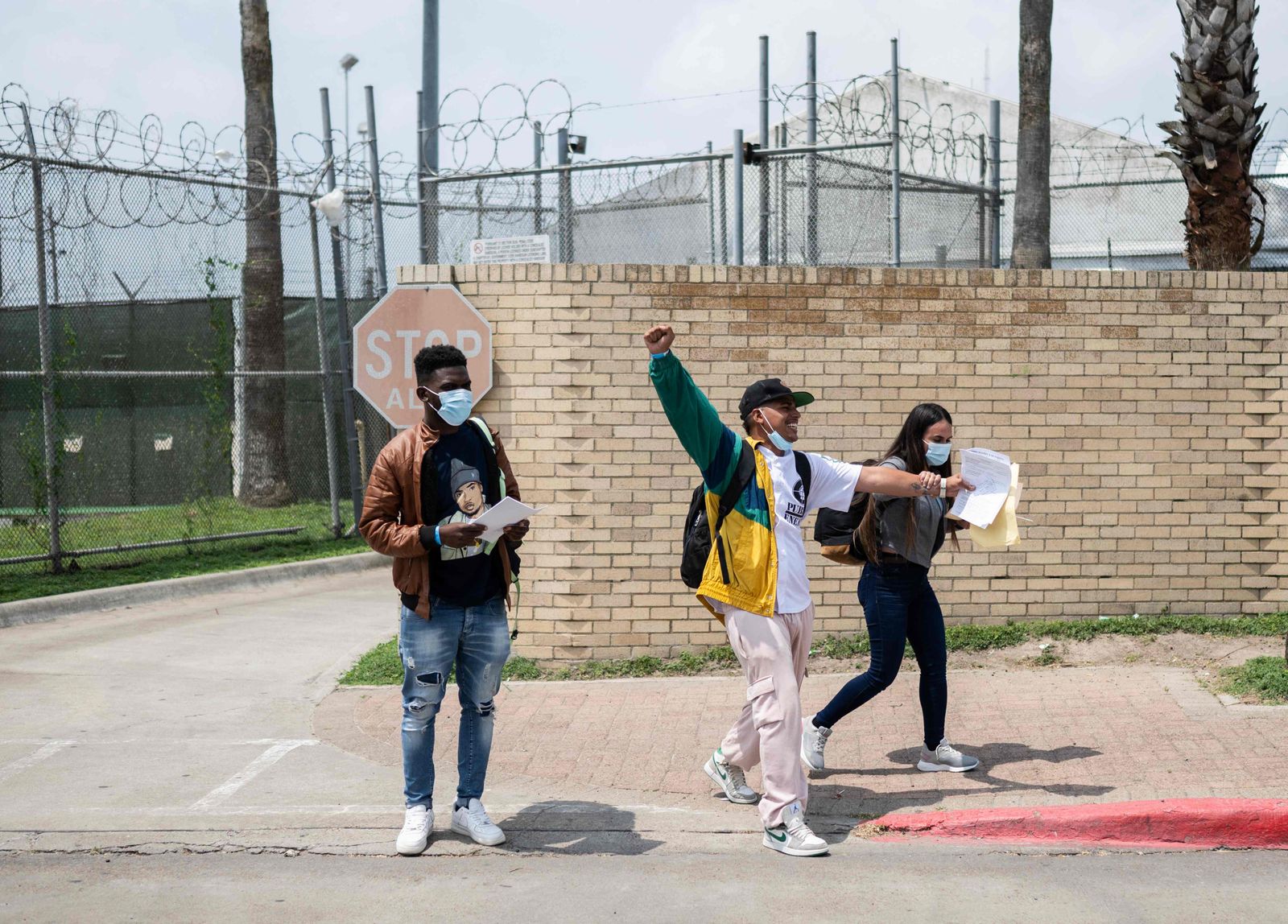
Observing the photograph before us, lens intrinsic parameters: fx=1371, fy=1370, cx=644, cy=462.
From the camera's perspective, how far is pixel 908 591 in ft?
20.1

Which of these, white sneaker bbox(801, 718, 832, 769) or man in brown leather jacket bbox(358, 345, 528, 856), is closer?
man in brown leather jacket bbox(358, 345, 528, 856)

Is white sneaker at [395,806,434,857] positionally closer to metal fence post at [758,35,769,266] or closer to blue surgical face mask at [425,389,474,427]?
blue surgical face mask at [425,389,474,427]

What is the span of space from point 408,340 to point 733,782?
13.1 ft

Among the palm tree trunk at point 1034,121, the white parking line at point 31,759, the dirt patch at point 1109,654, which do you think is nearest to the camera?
the white parking line at point 31,759

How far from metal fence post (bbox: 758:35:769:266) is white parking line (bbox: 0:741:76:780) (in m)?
5.16

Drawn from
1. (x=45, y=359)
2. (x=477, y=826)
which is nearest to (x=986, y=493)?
(x=477, y=826)

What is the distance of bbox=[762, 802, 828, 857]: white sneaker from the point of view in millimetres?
5258

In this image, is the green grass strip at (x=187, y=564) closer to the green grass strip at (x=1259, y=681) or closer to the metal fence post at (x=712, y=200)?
the metal fence post at (x=712, y=200)

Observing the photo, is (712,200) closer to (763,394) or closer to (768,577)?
(763,394)

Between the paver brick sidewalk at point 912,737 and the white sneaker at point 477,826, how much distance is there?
769mm

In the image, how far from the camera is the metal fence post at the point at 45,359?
433 inches

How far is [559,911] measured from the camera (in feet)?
15.4

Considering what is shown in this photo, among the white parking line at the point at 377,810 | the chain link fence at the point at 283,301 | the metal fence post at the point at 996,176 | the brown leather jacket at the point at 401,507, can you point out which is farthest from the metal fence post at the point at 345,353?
the brown leather jacket at the point at 401,507

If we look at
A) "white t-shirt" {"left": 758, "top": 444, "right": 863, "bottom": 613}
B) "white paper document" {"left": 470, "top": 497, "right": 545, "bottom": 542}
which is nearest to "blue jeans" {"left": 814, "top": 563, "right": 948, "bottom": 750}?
"white t-shirt" {"left": 758, "top": 444, "right": 863, "bottom": 613}
